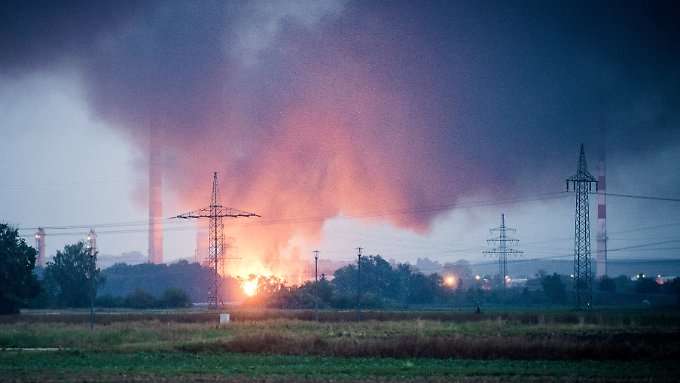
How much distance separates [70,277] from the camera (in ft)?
474

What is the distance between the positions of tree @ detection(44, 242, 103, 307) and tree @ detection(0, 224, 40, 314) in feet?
78.6

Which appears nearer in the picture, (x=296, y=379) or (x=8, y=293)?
(x=296, y=379)

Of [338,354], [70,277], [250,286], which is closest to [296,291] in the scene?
[250,286]

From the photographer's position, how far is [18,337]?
62.6 meters

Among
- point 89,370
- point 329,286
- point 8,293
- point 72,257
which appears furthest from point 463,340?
point 72,257

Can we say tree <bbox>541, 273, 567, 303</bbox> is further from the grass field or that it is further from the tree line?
the grass field

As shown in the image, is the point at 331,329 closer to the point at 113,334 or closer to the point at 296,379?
the point at 113,334

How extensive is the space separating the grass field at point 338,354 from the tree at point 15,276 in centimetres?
3996

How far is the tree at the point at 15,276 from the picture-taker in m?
108

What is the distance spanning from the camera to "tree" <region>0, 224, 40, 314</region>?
10819 centimetres

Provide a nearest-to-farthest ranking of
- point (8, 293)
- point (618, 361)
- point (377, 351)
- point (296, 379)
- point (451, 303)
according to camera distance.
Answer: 1. point (296, 379)
2. point (618, 361)
3. point (377, 351)
4. point (8, 293)
5. point (451, 303)

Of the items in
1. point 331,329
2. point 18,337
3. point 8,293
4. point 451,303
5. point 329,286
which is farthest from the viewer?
point 451,303

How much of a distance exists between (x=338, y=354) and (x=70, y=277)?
105 m

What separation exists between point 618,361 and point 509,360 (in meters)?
6.12
